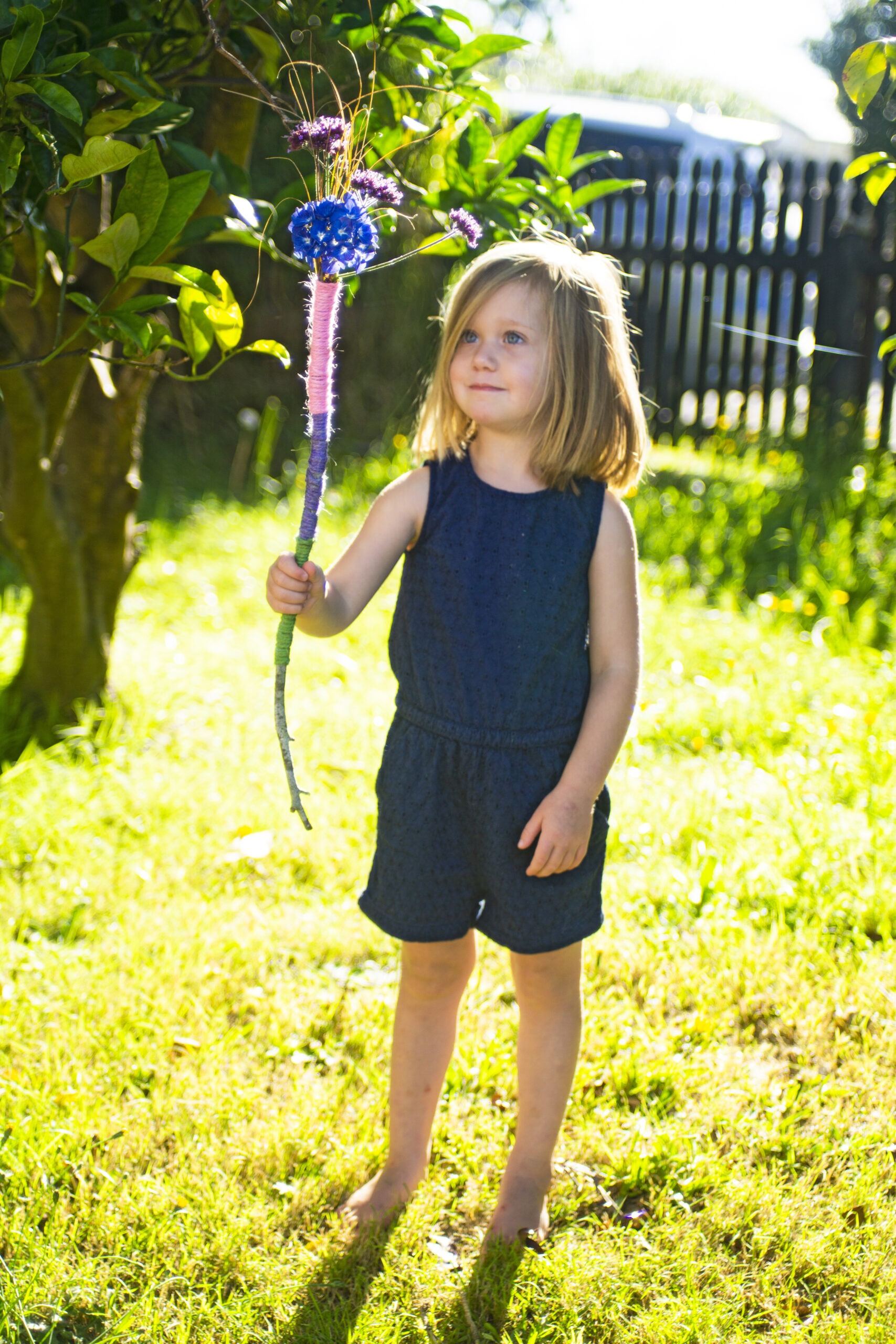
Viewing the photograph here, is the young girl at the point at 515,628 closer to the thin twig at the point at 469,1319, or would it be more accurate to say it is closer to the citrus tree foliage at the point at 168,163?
the thin twig at the point at 469,1319

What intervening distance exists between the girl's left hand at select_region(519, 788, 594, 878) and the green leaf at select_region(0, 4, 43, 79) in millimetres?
1117

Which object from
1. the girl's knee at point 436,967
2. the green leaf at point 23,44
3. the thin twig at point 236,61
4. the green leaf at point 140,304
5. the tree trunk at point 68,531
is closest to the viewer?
the green leaf at point 23,44

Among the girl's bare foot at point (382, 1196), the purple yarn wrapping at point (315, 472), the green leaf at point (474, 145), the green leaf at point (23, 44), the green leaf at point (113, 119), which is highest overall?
the green leaf at point (474, 145)

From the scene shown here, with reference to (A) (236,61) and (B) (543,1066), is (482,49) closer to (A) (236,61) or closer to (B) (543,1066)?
(A) (236,61)

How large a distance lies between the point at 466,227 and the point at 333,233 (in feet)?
1.07

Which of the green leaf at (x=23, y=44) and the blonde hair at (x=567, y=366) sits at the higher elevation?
the green leaf at (x=23, y=44)

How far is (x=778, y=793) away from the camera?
9.89ft

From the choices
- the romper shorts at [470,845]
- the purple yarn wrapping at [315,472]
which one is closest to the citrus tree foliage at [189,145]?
the purple yarn wrapping at [315,472]

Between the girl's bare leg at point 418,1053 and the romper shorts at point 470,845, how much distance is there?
0.10 m

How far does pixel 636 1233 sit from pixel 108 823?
1696 mm

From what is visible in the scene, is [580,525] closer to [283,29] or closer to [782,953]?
[283,29]

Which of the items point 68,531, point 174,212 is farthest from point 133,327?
point 68,531

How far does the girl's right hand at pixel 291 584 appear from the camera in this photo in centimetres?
153

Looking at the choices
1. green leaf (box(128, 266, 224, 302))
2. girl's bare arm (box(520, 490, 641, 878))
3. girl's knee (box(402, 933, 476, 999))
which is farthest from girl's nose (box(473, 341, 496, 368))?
girl's knee (box(402, 933, 476, 999))
